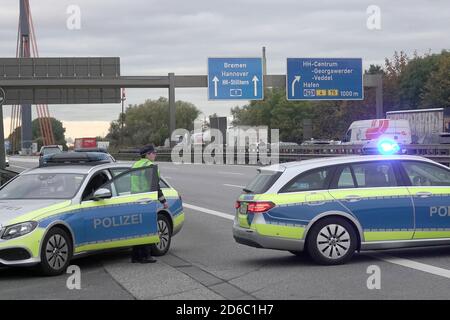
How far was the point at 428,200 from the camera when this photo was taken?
987cm

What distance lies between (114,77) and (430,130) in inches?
797

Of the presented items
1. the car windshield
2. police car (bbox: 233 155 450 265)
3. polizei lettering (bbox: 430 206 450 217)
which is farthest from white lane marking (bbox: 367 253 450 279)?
the car windshield

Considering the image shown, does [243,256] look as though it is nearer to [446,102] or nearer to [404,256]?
[404,256]

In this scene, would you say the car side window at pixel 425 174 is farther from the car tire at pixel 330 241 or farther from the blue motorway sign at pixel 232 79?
the blue motorway sign at pixel 232 79

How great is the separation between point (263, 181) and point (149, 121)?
4945 inches

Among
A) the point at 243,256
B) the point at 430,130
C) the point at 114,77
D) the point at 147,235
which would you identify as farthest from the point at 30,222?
the point at 430,130

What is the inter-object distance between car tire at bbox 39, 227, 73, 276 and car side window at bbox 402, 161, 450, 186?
15.2 feet

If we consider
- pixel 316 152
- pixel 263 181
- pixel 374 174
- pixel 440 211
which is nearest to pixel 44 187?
pixel 263 181

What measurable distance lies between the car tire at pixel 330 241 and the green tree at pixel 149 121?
104 m

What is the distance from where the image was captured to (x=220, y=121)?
53844mm

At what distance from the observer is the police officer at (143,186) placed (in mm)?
10484

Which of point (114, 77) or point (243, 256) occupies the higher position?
point (114, 77)
